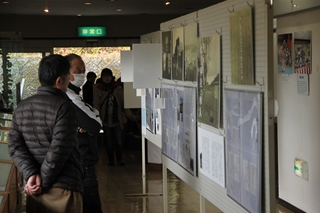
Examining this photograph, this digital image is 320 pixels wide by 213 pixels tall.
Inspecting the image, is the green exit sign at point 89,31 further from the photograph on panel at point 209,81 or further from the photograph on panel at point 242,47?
the photograph on panel at point 242,47

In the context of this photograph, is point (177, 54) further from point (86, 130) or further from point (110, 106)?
point (110, 106)

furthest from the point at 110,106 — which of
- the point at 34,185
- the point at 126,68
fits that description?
the point at 34,185

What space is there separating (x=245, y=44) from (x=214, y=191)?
1283 millimetres

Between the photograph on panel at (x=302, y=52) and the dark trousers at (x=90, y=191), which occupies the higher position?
the photograph on panel at (x=302, y=52)

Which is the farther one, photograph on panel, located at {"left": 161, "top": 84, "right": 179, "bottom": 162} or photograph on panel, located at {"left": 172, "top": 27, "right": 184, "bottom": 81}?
photograph on panel, located at {"left": 161, "top": 84, "right": 179, "bottom": 162}

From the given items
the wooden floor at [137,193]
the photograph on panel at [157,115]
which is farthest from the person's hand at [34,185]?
the wooden floor at [137,193]

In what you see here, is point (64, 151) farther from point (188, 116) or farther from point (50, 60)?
point (188, 116)

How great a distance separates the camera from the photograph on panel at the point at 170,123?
5.40 m

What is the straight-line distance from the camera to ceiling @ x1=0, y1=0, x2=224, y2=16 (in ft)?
41.0

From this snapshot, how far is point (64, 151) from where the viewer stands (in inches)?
142

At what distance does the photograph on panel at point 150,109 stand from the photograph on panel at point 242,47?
134 inches

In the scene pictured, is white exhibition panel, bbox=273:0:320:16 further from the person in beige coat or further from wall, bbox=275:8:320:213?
the person in beige coat

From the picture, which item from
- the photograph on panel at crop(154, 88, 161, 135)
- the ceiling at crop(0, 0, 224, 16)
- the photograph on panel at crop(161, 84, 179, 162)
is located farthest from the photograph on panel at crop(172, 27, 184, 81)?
the ceiling at crop(0, 0, 224, 16)

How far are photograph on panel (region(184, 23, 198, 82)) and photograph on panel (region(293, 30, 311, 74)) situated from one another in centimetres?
186
